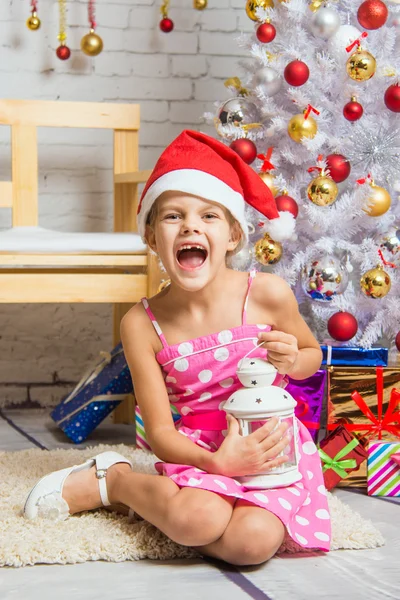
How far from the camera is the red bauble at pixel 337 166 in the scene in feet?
5.81

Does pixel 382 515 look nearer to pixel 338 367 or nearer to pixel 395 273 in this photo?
pixel 338 367

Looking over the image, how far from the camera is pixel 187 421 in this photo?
A: 1.29m

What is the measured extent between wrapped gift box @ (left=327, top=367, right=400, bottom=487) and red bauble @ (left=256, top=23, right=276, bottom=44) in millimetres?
748

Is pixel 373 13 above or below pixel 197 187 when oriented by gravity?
above

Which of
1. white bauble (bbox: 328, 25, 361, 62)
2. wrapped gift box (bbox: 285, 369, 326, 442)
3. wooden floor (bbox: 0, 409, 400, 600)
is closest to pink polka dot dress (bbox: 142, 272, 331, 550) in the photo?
wooden floor (bbox: 0, 409, 400, 600)

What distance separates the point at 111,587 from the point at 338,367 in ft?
2.31

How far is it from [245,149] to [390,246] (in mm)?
372

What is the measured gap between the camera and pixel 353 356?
65.5 inches

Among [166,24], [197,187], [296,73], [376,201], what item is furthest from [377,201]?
[166,24]

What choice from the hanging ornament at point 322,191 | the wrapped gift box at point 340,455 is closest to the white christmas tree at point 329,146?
the hanging ornament at point 322,191

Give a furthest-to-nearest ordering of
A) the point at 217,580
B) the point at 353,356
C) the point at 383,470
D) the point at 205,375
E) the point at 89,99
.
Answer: the point at 89,99 → the point at 353,356 → the point at 383,470 → the point at 205,375 → the point at 217,580

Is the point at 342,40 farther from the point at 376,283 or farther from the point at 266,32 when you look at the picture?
the point at 376,283

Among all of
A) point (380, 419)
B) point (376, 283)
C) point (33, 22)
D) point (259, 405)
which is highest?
point (33, 22)

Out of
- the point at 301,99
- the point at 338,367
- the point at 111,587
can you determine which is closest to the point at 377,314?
the point at 338,367
